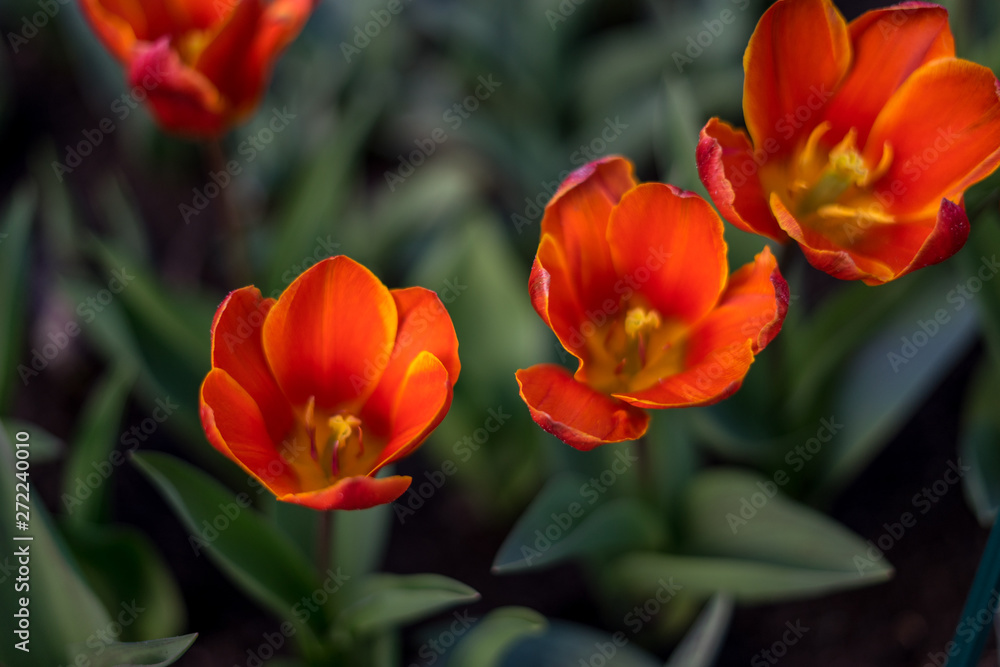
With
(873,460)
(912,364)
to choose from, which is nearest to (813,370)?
(912,364)

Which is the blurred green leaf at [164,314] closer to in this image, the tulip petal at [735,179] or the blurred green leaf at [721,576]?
the blurred green leaf at [721,576]

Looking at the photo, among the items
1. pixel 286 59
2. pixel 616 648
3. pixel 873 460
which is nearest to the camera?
pixel 616 648

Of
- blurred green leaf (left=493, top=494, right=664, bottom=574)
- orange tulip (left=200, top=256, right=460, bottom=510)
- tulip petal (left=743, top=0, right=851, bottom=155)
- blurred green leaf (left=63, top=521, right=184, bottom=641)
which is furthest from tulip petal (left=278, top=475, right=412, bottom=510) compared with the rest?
blurred green leaf (left=63, top=521, right=184, bottom=641)

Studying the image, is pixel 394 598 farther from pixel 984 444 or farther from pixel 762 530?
pixel 984 444

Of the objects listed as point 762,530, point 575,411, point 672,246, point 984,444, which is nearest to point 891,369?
point 984,444

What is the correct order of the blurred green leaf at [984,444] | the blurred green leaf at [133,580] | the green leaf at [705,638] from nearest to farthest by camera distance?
1. the green leaf at [705,638]
2. the blurred green leaf at [984,444]
3. the blurred green leaf at [133,580]

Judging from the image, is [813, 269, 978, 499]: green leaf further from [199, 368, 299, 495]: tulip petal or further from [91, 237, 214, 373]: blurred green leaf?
[91, 237, 214, 373]: blurred green leaf

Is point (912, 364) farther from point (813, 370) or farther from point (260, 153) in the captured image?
point (260, 153)

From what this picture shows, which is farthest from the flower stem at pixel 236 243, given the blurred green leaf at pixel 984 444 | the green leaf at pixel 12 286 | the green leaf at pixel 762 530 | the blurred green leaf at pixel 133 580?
the blurred green leaf at pixel 984 444
